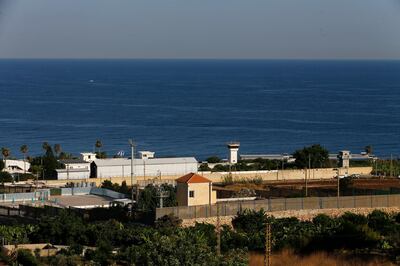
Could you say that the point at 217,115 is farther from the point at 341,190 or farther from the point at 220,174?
the point at 341,190

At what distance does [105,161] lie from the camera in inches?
715

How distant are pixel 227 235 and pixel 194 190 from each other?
3.52 feet

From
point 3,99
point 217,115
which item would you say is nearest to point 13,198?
point 217,115

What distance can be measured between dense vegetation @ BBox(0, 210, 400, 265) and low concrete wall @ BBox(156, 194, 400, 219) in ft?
0.45

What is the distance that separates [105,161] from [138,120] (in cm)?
2056

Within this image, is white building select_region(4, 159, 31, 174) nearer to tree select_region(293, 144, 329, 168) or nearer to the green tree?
tree select_region(293, 144, 329, 168)

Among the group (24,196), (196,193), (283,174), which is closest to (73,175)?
(283,174)

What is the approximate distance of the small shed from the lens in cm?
1197

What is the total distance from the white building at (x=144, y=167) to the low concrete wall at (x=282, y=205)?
18.0 ft

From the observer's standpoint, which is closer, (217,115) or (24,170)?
(24,170)

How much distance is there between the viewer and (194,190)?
39.4 feet

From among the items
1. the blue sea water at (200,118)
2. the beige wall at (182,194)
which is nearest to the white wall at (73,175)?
the beige wall at (182,194)

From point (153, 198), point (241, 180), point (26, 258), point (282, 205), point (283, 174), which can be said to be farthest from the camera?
point (283, 174)

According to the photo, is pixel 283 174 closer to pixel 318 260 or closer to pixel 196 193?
pixel 196 193
